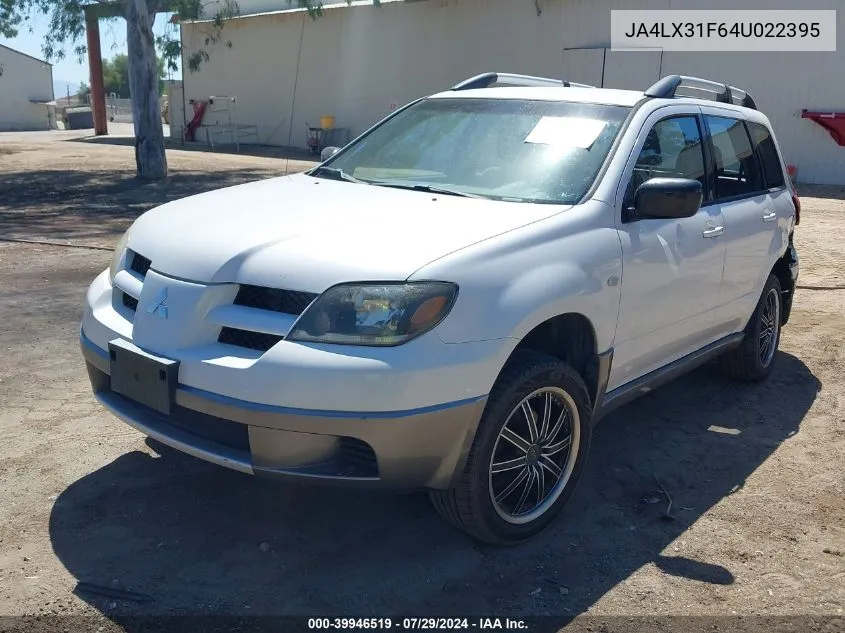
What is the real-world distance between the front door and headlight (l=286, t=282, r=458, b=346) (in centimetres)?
116

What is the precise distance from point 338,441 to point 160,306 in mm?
842

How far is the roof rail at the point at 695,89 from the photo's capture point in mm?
4543

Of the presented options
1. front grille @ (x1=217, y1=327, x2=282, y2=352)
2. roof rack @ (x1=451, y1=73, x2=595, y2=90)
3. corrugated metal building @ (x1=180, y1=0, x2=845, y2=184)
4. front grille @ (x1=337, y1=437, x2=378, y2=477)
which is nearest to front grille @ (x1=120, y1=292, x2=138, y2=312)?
front grille @ (x1=217, y1=327, x2=282, y2=352)

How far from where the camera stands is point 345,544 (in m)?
3.54

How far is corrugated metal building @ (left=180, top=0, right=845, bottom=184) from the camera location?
61.9 ft

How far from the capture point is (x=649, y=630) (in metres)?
3.07

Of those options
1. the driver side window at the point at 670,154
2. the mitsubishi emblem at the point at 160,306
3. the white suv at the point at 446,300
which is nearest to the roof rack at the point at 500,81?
the white suv at the point at 446,300

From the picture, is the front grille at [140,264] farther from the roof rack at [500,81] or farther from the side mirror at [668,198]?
the roof rack at [500,81]

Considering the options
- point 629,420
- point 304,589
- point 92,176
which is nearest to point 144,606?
point 304,589

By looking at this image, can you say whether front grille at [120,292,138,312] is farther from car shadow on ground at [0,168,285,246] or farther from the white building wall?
the white building wall

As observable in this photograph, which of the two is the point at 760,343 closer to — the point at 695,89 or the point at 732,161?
the point at 732,161

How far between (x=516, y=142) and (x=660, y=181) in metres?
0.76

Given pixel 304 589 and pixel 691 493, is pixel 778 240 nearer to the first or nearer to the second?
pixel 691 493

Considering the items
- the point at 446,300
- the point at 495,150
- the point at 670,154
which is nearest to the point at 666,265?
the point at 670,154
